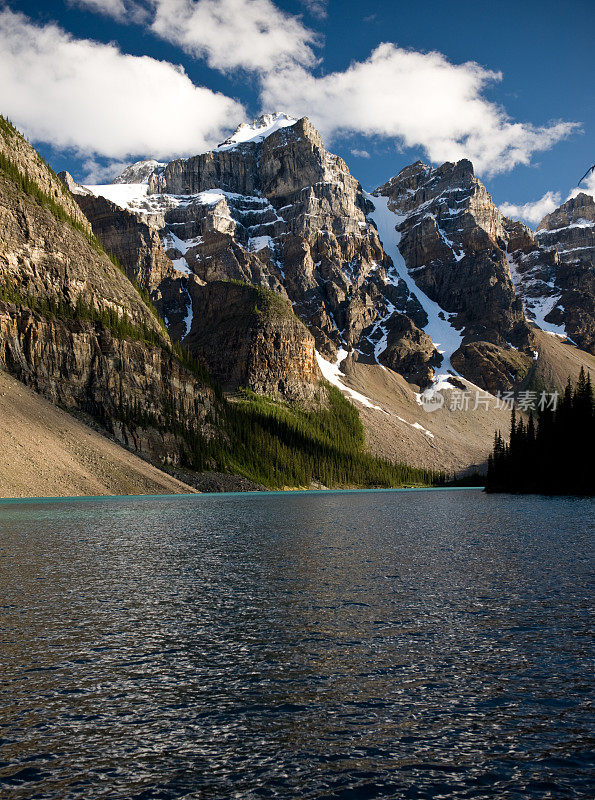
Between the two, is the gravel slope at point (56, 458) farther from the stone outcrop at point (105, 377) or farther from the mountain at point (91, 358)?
the stone outcrop at point (105, 377)

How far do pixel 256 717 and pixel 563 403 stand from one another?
125990mm

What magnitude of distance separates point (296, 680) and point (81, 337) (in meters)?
147

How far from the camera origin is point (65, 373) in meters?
141

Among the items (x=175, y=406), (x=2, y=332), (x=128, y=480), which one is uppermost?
(x=2, y=332)

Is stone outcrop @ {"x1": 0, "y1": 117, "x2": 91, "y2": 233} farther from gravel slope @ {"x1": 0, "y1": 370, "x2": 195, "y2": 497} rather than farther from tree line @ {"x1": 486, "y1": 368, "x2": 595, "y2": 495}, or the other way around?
tree line @ {"x1": 486, "y1": 368, "x2": 595, "y2": 495}

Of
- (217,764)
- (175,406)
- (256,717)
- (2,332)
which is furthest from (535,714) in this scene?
(175,406)

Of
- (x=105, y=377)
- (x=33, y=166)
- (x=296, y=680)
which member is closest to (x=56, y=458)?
(x=105, y=377)

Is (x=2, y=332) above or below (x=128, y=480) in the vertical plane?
above

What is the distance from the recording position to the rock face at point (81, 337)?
13725 centimetres

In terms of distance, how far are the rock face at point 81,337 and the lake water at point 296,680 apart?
115637 millimetres

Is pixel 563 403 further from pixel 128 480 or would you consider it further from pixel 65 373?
pixel 65 373

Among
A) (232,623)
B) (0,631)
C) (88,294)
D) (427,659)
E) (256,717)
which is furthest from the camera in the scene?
(88,294)

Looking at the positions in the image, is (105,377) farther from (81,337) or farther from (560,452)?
(560,452)

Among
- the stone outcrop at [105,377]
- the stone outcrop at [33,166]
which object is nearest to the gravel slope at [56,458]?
the stone outcrop at [105,377]
